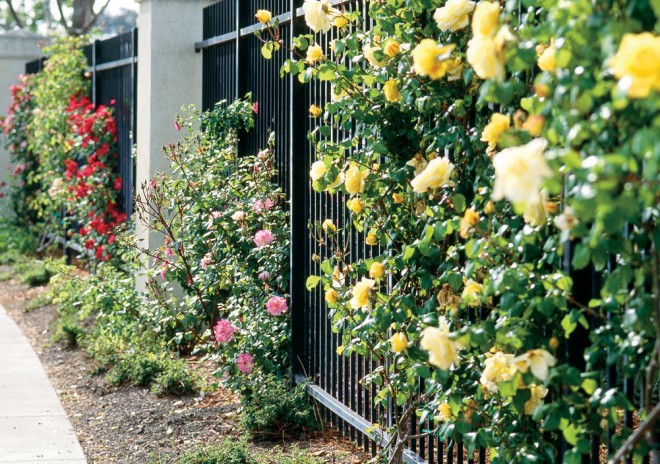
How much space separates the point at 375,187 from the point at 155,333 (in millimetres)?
3775

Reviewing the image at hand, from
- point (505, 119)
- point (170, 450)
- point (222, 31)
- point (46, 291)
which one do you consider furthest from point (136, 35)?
point (505, 119)

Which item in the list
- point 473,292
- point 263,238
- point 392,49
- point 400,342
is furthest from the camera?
point 263,238

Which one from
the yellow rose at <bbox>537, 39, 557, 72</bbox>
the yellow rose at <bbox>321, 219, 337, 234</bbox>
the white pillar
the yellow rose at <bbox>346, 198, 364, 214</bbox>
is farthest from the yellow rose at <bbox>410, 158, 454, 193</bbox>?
the white pillar

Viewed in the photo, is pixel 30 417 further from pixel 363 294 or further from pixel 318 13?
pixel 318 13

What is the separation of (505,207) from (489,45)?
0.93m

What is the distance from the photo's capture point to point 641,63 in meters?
1.79

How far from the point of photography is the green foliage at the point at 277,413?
534 centimetres

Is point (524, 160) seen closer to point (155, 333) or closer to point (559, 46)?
point (559, 46)

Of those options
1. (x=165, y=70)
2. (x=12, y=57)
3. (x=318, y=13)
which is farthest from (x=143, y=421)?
(x=12, y=57)

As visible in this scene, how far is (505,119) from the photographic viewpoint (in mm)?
2697

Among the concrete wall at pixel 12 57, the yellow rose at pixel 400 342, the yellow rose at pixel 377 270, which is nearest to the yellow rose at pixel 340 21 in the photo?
the yellow rose at pixel 377 270

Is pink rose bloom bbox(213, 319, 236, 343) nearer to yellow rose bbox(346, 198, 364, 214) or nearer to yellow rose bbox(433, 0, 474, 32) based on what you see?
yellow rose bbox(346, 198, 364, 214)

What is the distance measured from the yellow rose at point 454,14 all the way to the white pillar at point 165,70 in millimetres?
5144

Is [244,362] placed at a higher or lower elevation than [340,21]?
lower
